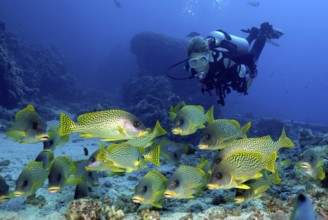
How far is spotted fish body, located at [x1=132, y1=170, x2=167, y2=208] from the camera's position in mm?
4055

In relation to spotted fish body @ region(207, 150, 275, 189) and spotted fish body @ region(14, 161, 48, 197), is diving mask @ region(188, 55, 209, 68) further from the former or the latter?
spotted fish body @ region(14, 161, 48, 197)

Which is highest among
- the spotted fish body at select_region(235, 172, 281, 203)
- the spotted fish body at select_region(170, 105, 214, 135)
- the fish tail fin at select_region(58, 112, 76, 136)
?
the spotted fish body at select_region(170, 105, 214, 135)

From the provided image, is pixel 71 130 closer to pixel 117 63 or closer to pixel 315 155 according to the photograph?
pixel 315 155

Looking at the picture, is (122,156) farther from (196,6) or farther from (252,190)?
(196,6)

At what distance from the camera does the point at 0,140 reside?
1118 centimetres

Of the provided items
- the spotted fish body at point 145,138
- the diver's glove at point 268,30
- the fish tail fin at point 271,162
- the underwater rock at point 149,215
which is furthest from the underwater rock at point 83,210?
the diver's glove at point 268,30

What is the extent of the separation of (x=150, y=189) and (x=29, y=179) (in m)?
1.94

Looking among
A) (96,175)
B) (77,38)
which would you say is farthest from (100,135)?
(77,38)

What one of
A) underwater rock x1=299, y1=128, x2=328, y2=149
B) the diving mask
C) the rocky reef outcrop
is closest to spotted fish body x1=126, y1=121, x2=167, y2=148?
the diving mask

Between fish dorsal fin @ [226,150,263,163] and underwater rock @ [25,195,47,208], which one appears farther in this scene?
underwater rock @ [25,195,47,208]

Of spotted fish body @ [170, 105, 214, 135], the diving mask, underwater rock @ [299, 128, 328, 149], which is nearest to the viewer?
spotted fish body @ [170, 105, 214, 135]

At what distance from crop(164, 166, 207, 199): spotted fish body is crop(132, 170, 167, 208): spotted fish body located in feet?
0.64

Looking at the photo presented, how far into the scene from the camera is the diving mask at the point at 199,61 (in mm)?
6008

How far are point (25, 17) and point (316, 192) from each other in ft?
307
